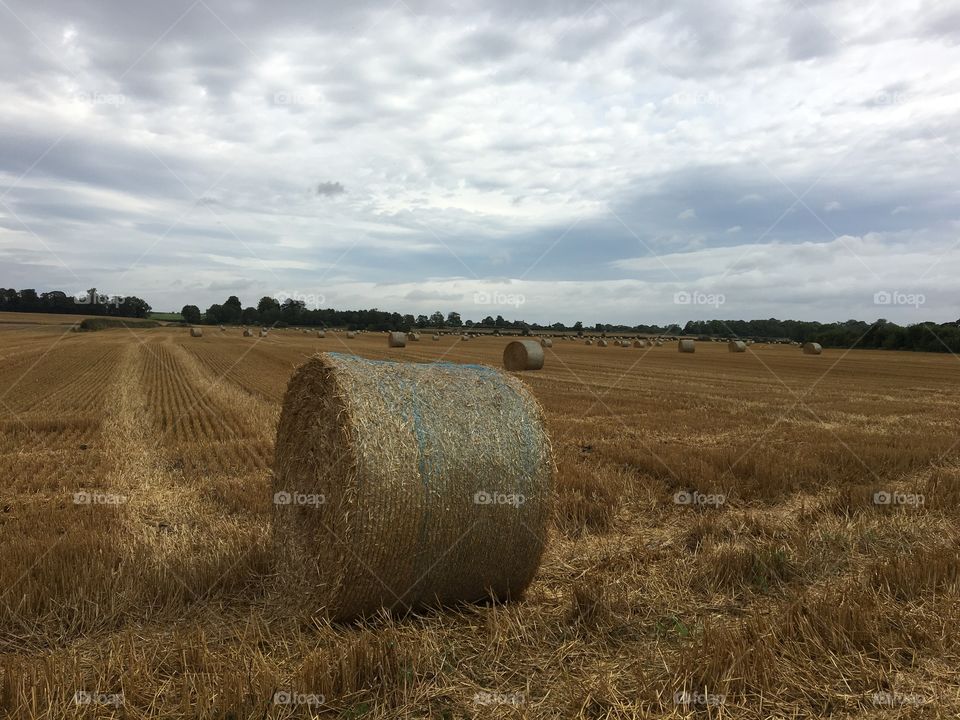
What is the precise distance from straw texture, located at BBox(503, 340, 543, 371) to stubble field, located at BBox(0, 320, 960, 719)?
61.0ft

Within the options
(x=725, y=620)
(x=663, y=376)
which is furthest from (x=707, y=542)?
(x=663, y=376)

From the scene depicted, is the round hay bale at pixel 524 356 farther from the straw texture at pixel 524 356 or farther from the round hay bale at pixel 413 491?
the round hay bale at pixel 413 491

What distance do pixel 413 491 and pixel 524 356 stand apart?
25945mm

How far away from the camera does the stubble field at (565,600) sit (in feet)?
12.4

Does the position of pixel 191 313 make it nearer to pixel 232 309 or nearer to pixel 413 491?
pixel 232 309

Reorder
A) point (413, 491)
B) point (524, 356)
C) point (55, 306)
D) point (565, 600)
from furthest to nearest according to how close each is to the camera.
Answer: point (55, 306) → point (524, 356) → point (565, 600) → point (413, 491)

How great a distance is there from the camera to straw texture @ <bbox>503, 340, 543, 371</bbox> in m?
30.7

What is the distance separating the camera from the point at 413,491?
4.96 meters

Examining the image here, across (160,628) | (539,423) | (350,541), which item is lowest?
(160,628)

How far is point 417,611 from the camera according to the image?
5.20 meters

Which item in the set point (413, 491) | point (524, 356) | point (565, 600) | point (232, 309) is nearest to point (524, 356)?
point (524, 356)

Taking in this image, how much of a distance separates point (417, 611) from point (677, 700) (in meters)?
2.21

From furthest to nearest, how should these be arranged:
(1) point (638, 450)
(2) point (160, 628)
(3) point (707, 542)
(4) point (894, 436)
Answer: (4) point (894, 436) < (1) point (638, 450) < (3) point (707, 542) < (2) point (160, 628)

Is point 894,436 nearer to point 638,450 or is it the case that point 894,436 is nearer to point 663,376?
point 638,450
